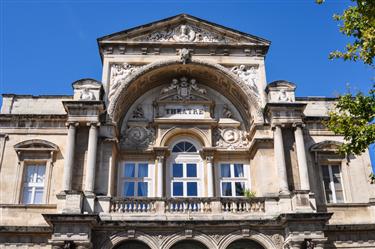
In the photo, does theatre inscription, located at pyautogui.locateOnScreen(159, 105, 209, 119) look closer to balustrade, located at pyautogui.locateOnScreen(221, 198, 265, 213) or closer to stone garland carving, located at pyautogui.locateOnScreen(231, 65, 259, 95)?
stone garland carving, located at pyautogui.locateOnScreen(231, 65, 259, 95)

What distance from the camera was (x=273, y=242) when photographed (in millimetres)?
20906

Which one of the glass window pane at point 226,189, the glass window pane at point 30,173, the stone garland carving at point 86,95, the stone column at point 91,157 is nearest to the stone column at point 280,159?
the glass window pane at point 226,189

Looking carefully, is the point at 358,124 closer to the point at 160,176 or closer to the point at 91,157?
the point at 160,176

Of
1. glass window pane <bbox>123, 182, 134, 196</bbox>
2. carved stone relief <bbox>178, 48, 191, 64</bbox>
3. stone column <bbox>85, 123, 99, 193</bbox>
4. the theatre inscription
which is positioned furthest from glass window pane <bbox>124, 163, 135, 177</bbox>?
carved stone relief <bbox>178, 48, 191, 64</bbox>

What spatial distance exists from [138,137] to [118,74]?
3421mm

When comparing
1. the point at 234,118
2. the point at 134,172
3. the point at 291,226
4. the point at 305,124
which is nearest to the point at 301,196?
the point at 291,226

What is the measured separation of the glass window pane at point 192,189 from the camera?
24.0 metres

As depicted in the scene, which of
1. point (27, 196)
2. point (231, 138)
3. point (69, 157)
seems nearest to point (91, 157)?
point (69, 157)

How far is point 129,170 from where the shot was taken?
80.3 ft

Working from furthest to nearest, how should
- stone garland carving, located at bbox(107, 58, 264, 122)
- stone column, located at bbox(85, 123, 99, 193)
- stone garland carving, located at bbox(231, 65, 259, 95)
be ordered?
stone garland carving, located at bbox(231, 65, 259, 95) → stone garland carving, located at bbox(107, 58, 264, 122) → stone column, located at bbox(85, 123, 99, 193)

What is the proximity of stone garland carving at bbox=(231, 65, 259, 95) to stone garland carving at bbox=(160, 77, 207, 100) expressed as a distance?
206cm

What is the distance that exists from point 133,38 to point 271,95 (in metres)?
8.01

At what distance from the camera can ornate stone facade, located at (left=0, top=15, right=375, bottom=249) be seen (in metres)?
20.9

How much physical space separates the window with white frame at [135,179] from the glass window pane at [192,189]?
6.45ft
